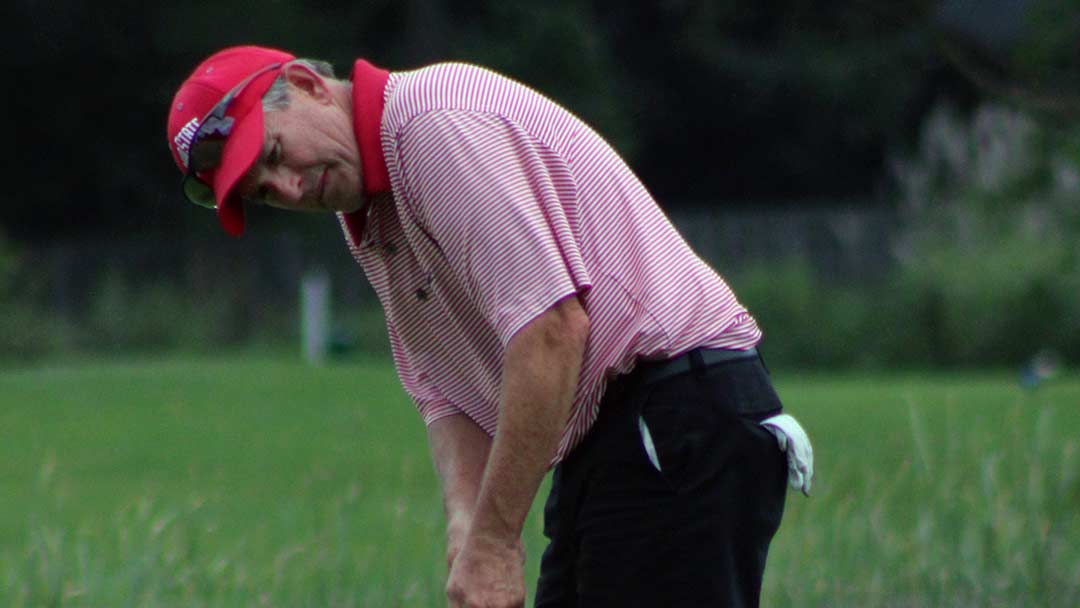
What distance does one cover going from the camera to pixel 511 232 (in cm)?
276

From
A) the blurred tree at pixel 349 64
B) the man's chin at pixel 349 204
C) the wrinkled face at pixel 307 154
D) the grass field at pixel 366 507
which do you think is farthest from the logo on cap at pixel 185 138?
the blurred tree at pixel 349 64

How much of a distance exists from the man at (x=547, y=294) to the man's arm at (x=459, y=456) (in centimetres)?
29

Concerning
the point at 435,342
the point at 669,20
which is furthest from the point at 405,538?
the point at 669,20

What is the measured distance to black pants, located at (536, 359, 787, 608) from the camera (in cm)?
295

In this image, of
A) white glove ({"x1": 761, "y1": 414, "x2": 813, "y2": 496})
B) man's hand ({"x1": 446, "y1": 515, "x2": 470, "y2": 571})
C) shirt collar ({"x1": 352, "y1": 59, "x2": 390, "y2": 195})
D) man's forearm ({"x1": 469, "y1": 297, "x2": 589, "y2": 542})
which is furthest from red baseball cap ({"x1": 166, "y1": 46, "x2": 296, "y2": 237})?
white glove ({"x1": 761, "y1": 414, "x2": 813, "y2": 496})

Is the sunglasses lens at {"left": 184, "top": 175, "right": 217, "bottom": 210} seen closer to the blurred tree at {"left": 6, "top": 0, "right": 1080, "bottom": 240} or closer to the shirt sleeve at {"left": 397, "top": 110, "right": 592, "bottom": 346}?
the shirt sleeve at {"left": 397, "top": 110, "right": 592, "bottom": 346}

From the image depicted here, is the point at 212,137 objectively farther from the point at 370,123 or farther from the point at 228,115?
the point at 370,123

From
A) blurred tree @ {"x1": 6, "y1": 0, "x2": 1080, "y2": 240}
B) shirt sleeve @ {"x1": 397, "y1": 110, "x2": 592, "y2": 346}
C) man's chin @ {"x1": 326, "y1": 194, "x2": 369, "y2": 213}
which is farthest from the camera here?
blurred tree @ {"x1": 6, "y1": 0, "x2": 1080, "y2": 240}

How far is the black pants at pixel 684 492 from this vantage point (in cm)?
295

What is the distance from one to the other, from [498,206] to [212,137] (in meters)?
0.50

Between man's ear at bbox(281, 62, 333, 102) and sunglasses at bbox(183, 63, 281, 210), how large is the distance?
4cm

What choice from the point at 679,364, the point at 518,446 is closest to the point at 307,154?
the point at 518,446

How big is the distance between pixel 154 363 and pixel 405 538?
12924mm

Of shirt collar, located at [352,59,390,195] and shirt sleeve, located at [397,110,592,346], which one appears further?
shirt collar, located at [352,59,390,195]
